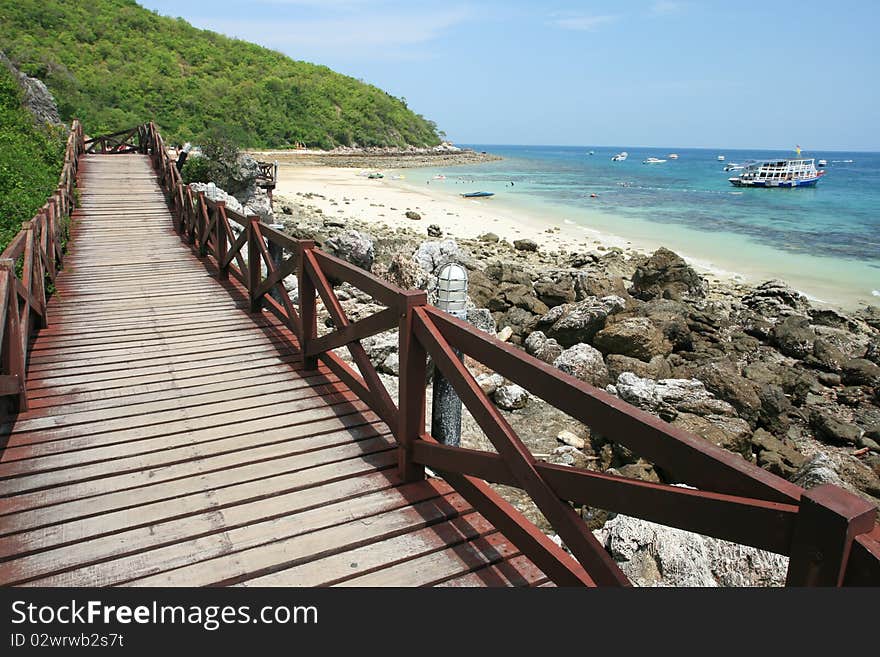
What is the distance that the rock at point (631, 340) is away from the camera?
9.98 meters

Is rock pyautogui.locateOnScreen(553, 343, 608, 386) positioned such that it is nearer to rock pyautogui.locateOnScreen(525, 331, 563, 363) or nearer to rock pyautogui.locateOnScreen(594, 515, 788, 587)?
rock pyautogui.locateOnScreen(525, 331, 563, 363)

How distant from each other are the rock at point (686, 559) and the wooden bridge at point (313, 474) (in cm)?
124

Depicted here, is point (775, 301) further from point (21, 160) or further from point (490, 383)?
point (21, 160)

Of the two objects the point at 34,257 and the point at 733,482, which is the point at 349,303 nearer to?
the point at 34,257

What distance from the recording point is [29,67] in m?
29.9

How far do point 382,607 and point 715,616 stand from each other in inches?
45.1

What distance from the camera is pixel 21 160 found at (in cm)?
1360

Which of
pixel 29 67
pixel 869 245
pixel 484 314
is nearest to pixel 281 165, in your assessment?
pixel 29 67

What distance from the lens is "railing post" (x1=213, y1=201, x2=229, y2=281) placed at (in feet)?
29.3

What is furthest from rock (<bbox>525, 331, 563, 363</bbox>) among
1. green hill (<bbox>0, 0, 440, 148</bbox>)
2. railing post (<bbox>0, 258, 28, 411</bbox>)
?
green hill (<bbox>0, 0, 440, 148</bbox>)

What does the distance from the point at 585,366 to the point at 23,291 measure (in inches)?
268

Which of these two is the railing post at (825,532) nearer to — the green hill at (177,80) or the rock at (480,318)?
the rock at (480,318)

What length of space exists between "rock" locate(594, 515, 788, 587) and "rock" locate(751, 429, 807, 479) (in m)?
3.48

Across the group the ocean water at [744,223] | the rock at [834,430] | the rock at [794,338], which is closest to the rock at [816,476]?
the rock at [834,430]
